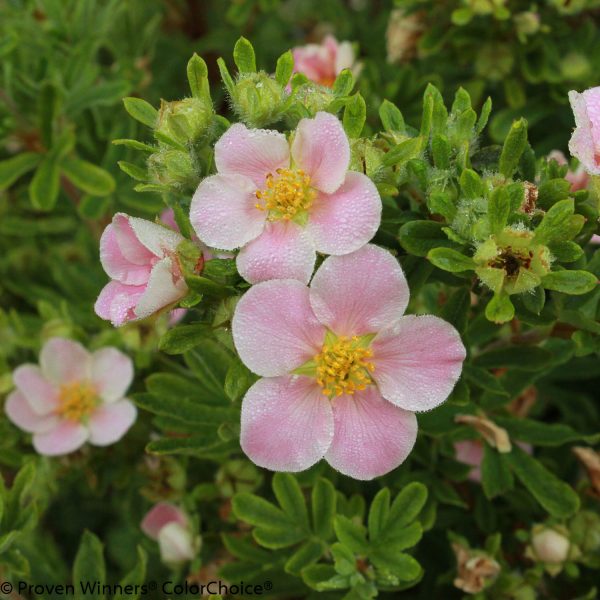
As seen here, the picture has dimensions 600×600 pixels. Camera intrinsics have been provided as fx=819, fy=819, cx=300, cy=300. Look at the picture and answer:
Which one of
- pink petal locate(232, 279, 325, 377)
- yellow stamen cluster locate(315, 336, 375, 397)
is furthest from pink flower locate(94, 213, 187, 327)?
yellow stamen cluster locate(315, 336, 375, 397)

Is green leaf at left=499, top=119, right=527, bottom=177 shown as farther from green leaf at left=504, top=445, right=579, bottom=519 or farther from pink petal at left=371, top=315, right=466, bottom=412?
green leaf at left=504, top=445, right=579, bottom=519

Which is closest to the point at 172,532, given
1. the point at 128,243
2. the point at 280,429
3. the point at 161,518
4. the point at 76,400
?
the point at 161,518

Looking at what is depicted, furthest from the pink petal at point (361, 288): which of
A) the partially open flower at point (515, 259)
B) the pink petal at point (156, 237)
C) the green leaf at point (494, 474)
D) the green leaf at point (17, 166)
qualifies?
the green leaf at point (17, 166)

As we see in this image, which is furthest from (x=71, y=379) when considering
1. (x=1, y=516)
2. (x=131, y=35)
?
(x=131, y=35)

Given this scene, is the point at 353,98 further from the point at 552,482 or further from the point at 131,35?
the point at 131,35

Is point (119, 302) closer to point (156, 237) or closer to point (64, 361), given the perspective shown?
point (156, 237)

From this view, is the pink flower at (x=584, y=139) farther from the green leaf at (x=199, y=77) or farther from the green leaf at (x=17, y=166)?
the green leaf at (x=17, y=166)
